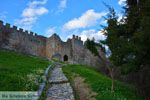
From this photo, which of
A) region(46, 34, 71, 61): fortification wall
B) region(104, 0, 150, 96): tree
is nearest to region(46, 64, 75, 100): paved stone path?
region(104, 0, 150, 96): tree

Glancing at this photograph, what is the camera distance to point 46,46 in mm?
62500

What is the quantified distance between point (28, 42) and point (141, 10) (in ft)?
115

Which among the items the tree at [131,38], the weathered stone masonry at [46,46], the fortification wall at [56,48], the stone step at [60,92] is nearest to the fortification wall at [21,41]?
the weathered stone masonry at [46,46]

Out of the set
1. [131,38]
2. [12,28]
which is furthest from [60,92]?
[12,28]

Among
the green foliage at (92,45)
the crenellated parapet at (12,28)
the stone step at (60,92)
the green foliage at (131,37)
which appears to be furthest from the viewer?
the crenellated parapet at (12,28)

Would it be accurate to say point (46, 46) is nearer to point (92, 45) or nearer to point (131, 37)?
point (92, 45)

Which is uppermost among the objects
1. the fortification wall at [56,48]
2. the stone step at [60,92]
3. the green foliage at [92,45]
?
the fortification wall at [56,48]

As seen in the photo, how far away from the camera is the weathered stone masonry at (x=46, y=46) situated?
173 ft

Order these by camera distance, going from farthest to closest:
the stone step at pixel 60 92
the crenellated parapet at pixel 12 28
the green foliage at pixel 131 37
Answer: the crenellated parapet at pixel 12 28, the green foliage at pixel 131 37, the stone step at pixel 60 92

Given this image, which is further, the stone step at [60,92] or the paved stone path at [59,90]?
the paved stone path at [59,90]

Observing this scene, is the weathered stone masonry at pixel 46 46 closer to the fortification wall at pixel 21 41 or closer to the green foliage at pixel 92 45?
the fortification wall at pixel 21 41

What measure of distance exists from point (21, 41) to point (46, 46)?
7.64m

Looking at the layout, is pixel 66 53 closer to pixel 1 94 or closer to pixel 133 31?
pixel 133 31

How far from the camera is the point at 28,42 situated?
187ft
